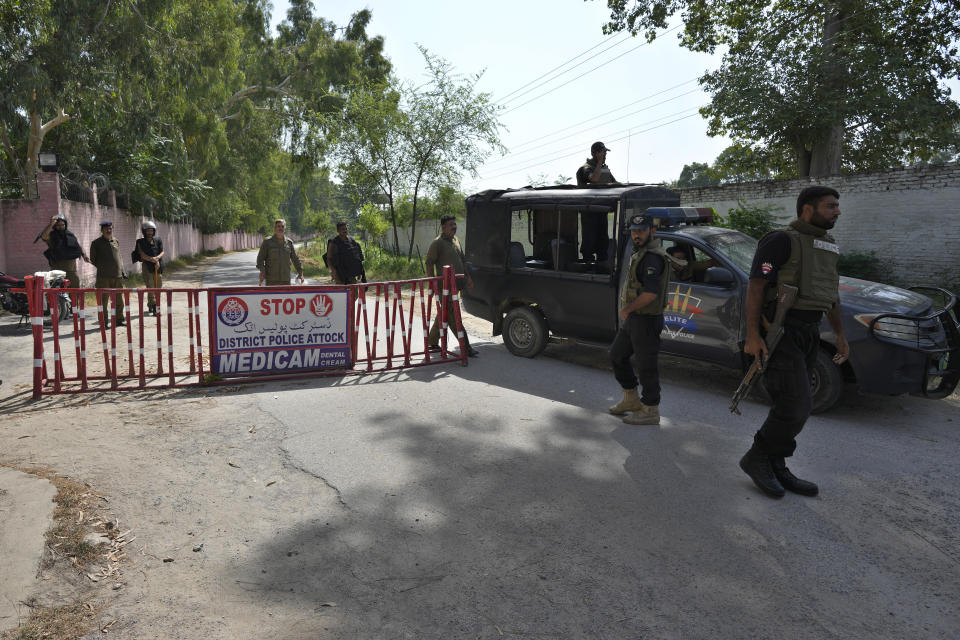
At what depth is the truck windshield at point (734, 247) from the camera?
6246mm

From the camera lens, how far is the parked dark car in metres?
5.16

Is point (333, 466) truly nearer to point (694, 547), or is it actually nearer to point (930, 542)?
point (694, 547)

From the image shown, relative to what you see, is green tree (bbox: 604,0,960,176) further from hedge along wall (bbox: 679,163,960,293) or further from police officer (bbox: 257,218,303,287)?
police officer (bbox: 257,218,303,287)

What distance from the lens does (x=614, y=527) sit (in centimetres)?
337

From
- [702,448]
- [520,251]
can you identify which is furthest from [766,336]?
[520,251]

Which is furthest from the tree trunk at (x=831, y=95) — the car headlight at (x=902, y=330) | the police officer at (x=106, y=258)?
the police officer at (x=106, y=258)

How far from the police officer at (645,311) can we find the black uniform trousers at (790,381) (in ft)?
4.40

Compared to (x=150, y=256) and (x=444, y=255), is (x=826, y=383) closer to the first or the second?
(x=444, y=255)

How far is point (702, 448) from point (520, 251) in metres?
4.11

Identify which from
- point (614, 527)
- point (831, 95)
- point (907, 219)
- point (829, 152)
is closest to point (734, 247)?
point (614, 527)

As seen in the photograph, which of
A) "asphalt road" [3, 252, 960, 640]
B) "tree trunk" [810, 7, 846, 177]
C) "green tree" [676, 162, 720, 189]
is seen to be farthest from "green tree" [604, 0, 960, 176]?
"green tree" [676, 162, 720, 189]

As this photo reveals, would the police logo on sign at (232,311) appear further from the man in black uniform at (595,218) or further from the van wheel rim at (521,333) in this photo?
the man in black uniform at (595,218)

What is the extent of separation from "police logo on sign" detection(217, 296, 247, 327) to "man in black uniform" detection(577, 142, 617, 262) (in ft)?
13.7

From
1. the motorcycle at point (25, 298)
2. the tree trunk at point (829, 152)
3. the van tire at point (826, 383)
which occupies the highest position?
the tree trunk at point (829, 152)
